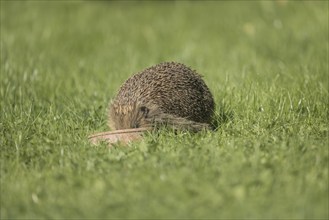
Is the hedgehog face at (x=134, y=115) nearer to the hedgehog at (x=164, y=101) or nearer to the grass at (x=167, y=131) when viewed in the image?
the hedgehog at (x=164, y=101)

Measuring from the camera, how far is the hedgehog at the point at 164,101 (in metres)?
5.81

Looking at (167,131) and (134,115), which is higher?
(134,115)

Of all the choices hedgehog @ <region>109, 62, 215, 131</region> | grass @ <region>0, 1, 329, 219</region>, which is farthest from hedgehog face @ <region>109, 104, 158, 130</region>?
grass @ <region>0, 1, 329, 219</region>

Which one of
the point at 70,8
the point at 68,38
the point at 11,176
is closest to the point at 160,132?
the point at 11,176

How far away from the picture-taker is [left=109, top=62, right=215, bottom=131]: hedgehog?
5.81m

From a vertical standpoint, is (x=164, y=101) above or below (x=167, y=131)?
above

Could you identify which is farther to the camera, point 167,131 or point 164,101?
point 164,101

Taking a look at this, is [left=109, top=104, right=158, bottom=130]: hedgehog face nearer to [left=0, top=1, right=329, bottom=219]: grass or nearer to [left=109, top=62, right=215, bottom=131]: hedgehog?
[left=109, top=62, right=215, bottom=131]: hedgehog

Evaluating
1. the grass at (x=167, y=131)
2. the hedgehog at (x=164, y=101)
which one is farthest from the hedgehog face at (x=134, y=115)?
the grass at (x=167, y=131)

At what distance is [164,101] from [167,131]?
0.36 m

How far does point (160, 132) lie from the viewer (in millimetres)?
5758

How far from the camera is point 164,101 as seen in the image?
237 inches

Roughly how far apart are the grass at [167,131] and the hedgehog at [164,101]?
7.1 inches

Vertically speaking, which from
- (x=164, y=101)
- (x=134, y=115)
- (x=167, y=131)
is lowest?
(x=167, y=131)
